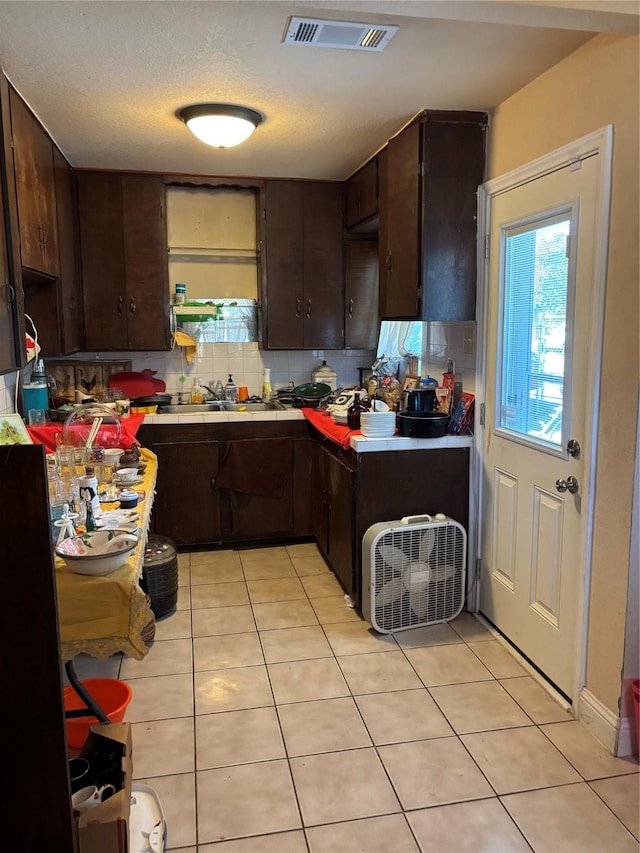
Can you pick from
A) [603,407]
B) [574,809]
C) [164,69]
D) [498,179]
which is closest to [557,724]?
[574,809]

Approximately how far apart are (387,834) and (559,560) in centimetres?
120

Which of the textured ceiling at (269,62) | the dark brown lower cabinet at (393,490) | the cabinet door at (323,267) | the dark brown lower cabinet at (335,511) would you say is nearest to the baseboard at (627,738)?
the dark brown lower cabinet at (393,490)

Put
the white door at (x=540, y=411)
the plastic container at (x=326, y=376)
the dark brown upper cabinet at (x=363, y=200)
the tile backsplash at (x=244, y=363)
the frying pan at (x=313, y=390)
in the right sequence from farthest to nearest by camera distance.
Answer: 1. the plastic container at (x=326, y=376)
2. the tile backsplash at (x=244, y=363)
3. the frying pan at (x=313, y=390)
4. the dark brown upper cabinet at (x=363, y=200)
5. the white door at (x=540, y=411)

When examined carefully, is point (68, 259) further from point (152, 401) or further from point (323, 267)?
point (323, 267)

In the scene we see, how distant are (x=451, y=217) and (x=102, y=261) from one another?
2.26 metres

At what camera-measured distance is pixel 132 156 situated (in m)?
3.66

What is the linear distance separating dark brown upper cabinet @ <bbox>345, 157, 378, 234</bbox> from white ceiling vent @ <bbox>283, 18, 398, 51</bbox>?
4.77ft

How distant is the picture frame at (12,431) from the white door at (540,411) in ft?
6.84

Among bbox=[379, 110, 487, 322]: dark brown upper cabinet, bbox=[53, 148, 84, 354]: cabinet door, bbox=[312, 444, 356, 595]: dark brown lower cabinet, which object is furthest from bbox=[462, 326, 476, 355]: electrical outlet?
bbox=[53, 148, 84, 354]: cabinet door

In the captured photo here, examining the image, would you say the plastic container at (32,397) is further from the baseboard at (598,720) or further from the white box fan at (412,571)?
the baseboard at (598,720)

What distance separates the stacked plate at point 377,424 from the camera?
3104 mm

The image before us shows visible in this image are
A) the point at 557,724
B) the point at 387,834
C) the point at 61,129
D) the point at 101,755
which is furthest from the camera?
the point at 61,129

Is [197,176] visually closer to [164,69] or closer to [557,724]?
[164,69]

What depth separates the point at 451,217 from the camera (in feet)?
9.89
